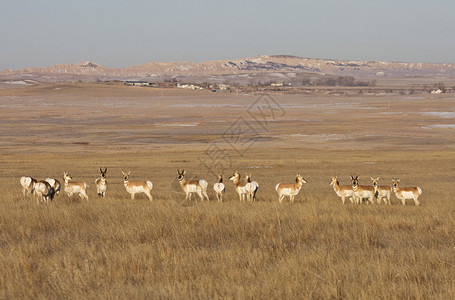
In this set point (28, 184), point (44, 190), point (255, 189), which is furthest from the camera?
point (255, 189)

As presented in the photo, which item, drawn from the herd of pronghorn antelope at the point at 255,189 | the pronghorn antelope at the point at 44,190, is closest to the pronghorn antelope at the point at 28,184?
the herd of pronghorn antelope at the point at 255,189

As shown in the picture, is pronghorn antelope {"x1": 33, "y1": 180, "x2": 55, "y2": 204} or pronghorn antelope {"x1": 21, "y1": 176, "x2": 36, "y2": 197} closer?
pronghorn antelope {"x1": 33, "y1": 180, "x2": 55, "y2": 204}

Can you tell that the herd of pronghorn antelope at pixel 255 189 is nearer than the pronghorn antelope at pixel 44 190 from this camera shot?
No

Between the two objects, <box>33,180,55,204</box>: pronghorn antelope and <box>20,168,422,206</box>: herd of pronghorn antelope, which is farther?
<box>20,168,422,206</box>: herd of pronghorn antelope

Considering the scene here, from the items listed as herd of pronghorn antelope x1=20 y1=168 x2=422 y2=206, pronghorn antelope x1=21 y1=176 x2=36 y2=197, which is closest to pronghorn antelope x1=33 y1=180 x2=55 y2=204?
herd of pronghorn antelope x1=20 y1=168 x2=422 y2=206

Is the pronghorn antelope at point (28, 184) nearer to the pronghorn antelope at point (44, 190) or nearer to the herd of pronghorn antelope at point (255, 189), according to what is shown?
the herd of pronghorn antelope at point (255, 189)

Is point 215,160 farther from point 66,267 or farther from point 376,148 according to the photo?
point 66,267

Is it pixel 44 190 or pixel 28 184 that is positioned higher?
pixel 44 190

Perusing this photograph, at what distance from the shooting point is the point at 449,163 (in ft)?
120

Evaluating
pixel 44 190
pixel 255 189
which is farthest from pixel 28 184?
pixel 255 189

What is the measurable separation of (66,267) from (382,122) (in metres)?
72.9

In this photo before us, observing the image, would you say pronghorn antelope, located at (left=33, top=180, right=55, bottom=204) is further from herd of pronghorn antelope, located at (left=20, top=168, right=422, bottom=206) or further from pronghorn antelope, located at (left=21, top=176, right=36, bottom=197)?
pronghorn antelope, located at (left=21, top=176, right=36, bottom=197)

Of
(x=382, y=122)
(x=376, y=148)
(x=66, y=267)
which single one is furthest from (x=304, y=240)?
(x=382, y=122)

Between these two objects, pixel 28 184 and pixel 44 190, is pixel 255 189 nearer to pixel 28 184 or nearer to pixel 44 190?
pixel 44 190
